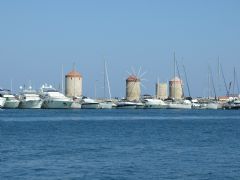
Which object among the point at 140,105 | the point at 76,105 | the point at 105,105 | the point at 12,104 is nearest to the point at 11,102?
the point at 12,104

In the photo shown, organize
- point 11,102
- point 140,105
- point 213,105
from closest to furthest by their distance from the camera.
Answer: point 11,102, point 140,105, point 213,105

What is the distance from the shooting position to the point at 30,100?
162 m

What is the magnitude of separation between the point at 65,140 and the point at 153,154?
549 inches

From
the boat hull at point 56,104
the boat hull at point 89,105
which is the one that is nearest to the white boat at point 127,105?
the boat hull at point 89,105

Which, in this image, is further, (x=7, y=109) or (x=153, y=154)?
(x=7, y=109)

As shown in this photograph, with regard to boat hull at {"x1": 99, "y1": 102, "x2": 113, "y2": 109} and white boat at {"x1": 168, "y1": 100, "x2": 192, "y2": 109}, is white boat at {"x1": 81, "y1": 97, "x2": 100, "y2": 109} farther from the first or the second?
white boat at {"x1": 168, "y1": 100, "x2": 192, "y2": 109}

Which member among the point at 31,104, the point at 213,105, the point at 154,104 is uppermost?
the point at 31,104

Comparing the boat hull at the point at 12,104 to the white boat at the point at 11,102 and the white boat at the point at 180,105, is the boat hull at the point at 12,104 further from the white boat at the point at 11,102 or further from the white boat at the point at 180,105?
the white boat at the point at 180,105

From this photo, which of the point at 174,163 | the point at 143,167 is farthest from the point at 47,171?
the point at 174,163

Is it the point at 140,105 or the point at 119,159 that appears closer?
the point at 119,159

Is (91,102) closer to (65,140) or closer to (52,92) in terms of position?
(52,92)

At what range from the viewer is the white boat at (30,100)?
161750 mm

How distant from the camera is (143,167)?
3506 cm

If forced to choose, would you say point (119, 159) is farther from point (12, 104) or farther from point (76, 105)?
point (76, 105)
